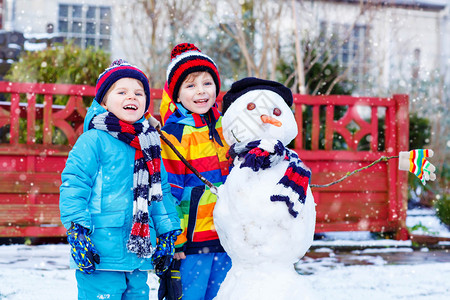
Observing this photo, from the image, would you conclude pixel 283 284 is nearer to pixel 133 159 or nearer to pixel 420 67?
pixel 133 159

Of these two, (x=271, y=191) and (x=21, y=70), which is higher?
(x=21, y=70)

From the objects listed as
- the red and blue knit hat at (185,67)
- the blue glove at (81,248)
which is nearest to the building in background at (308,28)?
the red and blue knit hat at (185,67)

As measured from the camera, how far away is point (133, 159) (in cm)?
226

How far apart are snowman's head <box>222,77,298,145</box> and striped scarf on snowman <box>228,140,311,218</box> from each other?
0.34ft

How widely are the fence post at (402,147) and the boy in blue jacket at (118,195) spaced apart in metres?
3.84

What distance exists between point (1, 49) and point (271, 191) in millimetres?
10135

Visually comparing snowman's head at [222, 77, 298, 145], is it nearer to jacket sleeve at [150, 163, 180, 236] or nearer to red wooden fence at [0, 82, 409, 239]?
jacket sleeve at [150, 163, 180, 236]

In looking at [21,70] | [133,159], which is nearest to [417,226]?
[133,159]

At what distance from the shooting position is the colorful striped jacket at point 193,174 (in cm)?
246

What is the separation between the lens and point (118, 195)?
7.18 ft

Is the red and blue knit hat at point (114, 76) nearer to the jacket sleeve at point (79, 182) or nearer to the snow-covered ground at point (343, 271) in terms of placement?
the jacket sleeve at point (79, 182)

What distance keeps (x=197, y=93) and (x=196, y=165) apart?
15.1 inches

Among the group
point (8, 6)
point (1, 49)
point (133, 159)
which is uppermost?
point (8, 6)

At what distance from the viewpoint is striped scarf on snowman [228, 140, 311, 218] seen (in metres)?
2.14
